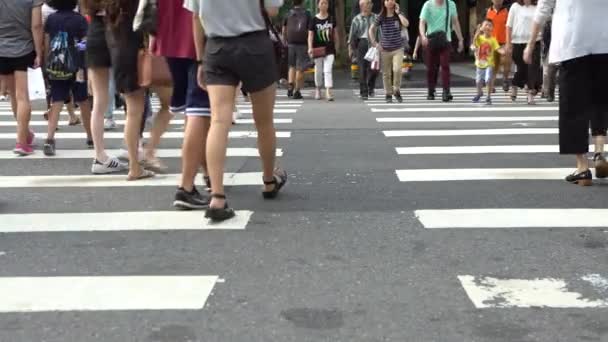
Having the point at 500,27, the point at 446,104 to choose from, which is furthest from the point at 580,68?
the point at 500,27

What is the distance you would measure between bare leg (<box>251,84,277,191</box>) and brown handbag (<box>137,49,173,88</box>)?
1.06 m

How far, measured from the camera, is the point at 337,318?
3.54m

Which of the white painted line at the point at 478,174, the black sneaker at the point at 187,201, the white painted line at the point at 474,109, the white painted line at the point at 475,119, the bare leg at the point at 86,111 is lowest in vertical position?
the white painted line at the point at 474,109

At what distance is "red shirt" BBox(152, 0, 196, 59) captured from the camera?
18.9 feet

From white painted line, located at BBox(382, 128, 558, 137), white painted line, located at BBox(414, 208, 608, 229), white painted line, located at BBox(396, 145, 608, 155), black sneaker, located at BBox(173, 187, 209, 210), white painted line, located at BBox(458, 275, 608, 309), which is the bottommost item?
white painted line, located at BBox(382, 128, 558, 137)

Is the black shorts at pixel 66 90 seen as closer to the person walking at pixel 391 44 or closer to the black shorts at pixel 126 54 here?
the black shorts at pixel 126 54

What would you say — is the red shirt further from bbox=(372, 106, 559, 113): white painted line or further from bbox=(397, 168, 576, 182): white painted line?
bbox=(372, 106, 559, 113): white painted line

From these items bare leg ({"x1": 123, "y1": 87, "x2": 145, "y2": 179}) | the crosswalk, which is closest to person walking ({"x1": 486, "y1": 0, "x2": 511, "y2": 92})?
the crosswalk

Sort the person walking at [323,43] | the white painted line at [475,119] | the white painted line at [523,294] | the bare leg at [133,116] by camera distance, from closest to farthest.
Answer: the white painted line at [523,294] < the bare leg at [133,116] < the white painted line at [475,119] < the person walking at [323,43]

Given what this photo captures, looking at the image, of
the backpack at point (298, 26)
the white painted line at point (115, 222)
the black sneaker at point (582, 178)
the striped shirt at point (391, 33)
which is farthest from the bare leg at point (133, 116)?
the backpack at point (298, 26)

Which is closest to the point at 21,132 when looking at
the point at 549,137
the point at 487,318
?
the point at 549,137

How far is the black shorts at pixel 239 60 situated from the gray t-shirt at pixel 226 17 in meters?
0.04

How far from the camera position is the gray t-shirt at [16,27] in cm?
805

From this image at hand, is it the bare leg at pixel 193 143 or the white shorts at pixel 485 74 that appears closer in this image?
the bare leg at pixel 193 143
